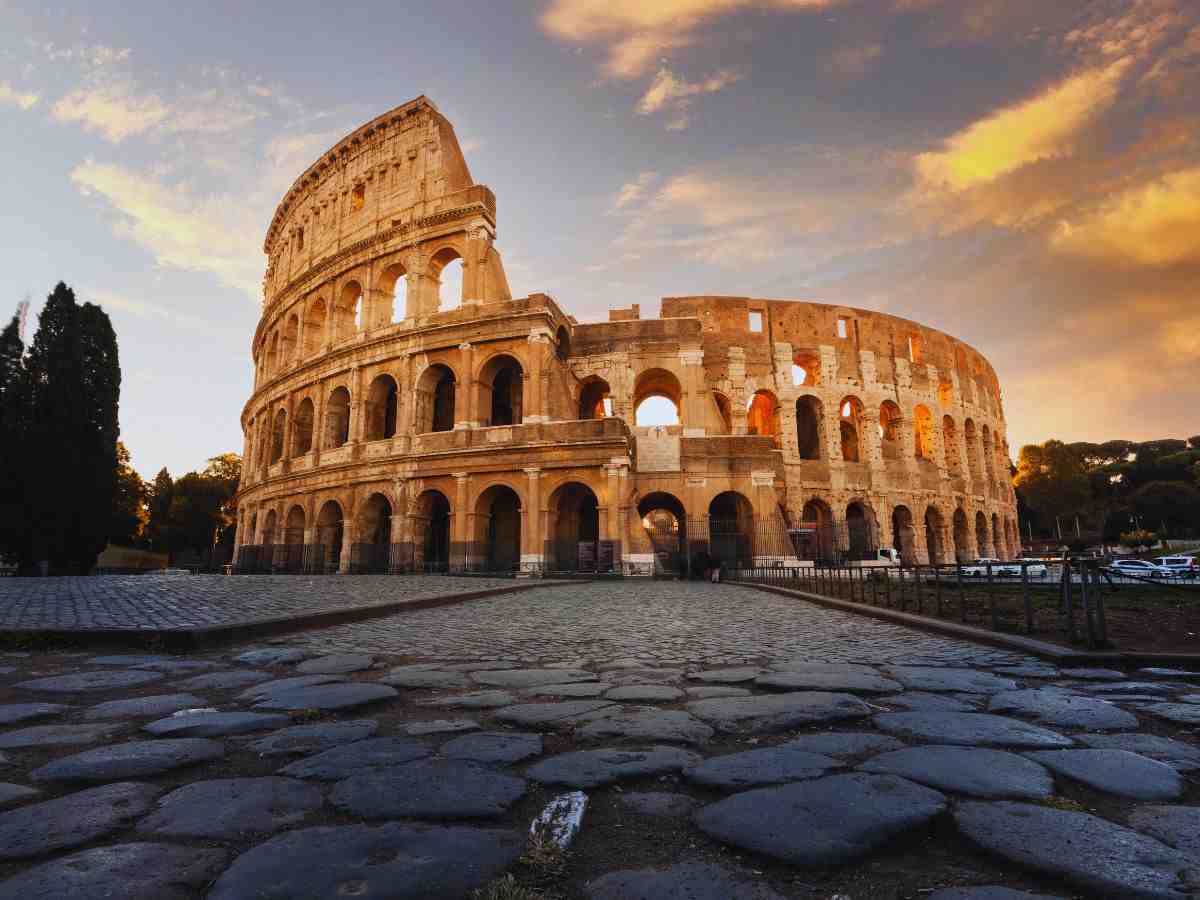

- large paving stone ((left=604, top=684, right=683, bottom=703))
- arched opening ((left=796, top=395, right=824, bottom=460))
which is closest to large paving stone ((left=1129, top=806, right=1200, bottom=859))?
large paving stone ((left=604, top=684, right=683, bottom=703))

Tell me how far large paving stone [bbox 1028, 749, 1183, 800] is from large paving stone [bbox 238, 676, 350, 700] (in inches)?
120

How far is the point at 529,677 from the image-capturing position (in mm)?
3406

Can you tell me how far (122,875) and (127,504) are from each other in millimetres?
43272

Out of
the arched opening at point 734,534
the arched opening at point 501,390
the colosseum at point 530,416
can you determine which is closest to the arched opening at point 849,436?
→ the colosseum at point 530,416

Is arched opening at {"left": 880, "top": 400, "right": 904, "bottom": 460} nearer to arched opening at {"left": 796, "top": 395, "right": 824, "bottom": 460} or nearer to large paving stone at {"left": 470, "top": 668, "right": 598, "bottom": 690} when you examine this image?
arched opening at {"left": 796, "top": 395, "right": 824, "bottom": 460}

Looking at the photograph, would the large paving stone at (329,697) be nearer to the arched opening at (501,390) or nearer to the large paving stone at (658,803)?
the large paving stone at (658,803)

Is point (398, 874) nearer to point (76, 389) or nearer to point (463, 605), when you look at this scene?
point (463, 605)

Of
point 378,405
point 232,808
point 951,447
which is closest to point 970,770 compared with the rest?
point 232,808

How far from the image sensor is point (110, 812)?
152cm

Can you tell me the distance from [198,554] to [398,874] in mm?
55342

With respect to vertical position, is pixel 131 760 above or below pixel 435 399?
below

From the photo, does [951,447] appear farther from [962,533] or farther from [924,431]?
[962,533]

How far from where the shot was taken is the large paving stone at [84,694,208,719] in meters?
2.54

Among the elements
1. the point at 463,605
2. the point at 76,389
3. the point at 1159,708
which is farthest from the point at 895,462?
the point at 76,389
